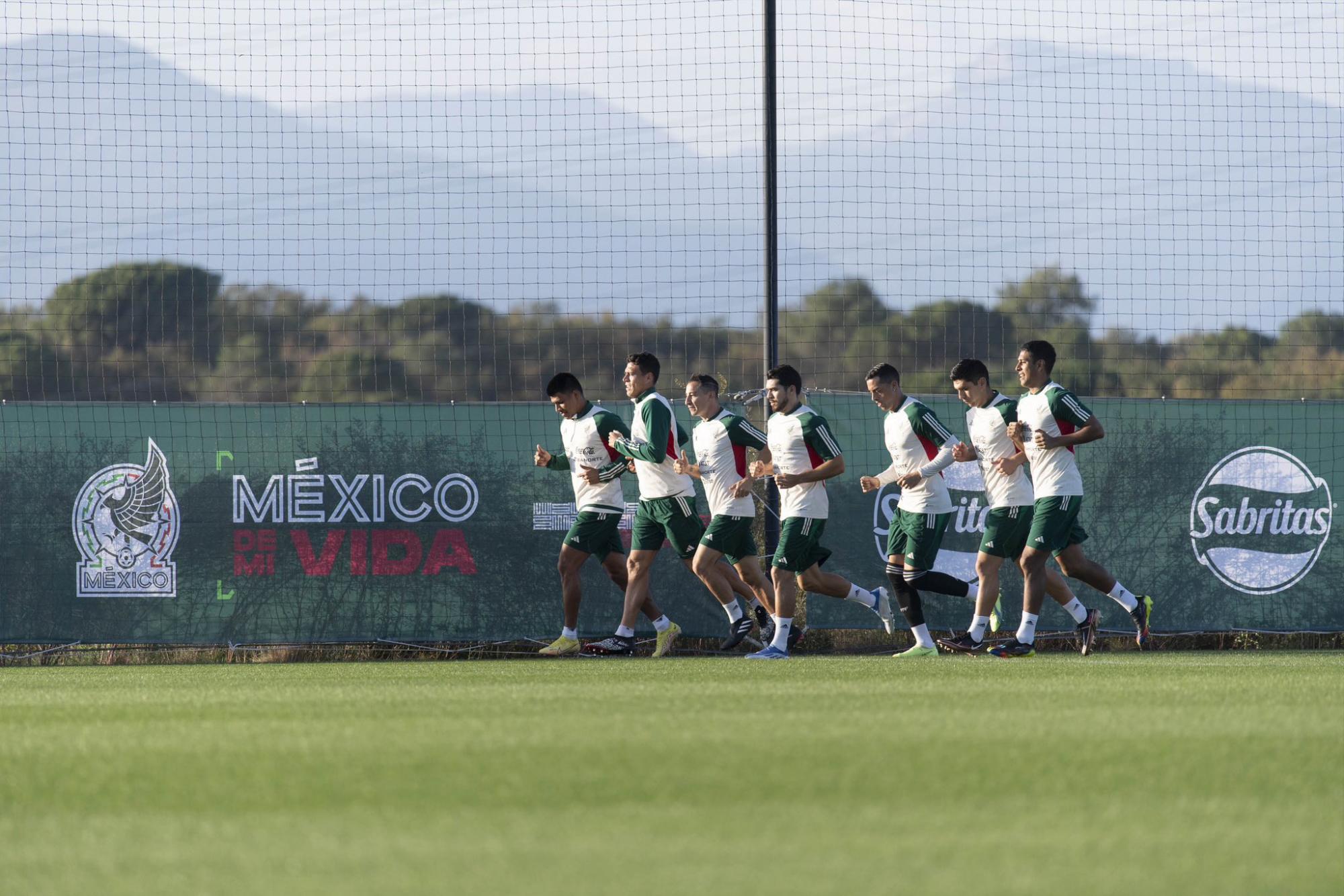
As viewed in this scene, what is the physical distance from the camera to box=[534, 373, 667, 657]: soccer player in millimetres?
12047

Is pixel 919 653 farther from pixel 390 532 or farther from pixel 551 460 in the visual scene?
pixel 390 532

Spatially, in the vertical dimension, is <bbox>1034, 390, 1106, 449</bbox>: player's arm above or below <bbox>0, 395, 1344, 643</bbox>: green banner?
above

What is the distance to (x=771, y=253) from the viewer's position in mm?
12758

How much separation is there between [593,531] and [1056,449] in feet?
10.9

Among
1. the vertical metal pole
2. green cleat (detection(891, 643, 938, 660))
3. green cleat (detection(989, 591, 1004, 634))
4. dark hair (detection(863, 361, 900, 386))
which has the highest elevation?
the vertical metal pole

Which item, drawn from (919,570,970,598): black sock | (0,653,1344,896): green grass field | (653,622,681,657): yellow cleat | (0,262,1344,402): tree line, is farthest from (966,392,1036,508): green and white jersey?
(0,262,1344,402): tree line

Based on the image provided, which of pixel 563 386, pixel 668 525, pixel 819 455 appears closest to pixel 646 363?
pixel 563 386

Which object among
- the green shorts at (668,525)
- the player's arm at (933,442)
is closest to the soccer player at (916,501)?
the player's arm at (933,442)

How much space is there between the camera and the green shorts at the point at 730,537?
1166 centimetres

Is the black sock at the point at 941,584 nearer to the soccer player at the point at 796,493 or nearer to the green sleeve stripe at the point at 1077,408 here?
the soccer player at the point at 796,493

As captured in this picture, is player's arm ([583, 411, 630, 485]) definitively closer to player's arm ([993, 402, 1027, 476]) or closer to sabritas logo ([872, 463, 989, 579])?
sabritas logo ([872, 463, 989, 579])

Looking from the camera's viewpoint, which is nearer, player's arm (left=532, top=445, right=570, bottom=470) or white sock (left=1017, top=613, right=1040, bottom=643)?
white sock (left=1017, top=613, right=1040, bottom=643)

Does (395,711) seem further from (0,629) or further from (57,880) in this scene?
(0,629)

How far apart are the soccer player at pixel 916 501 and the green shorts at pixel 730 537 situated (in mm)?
Answer: 948
